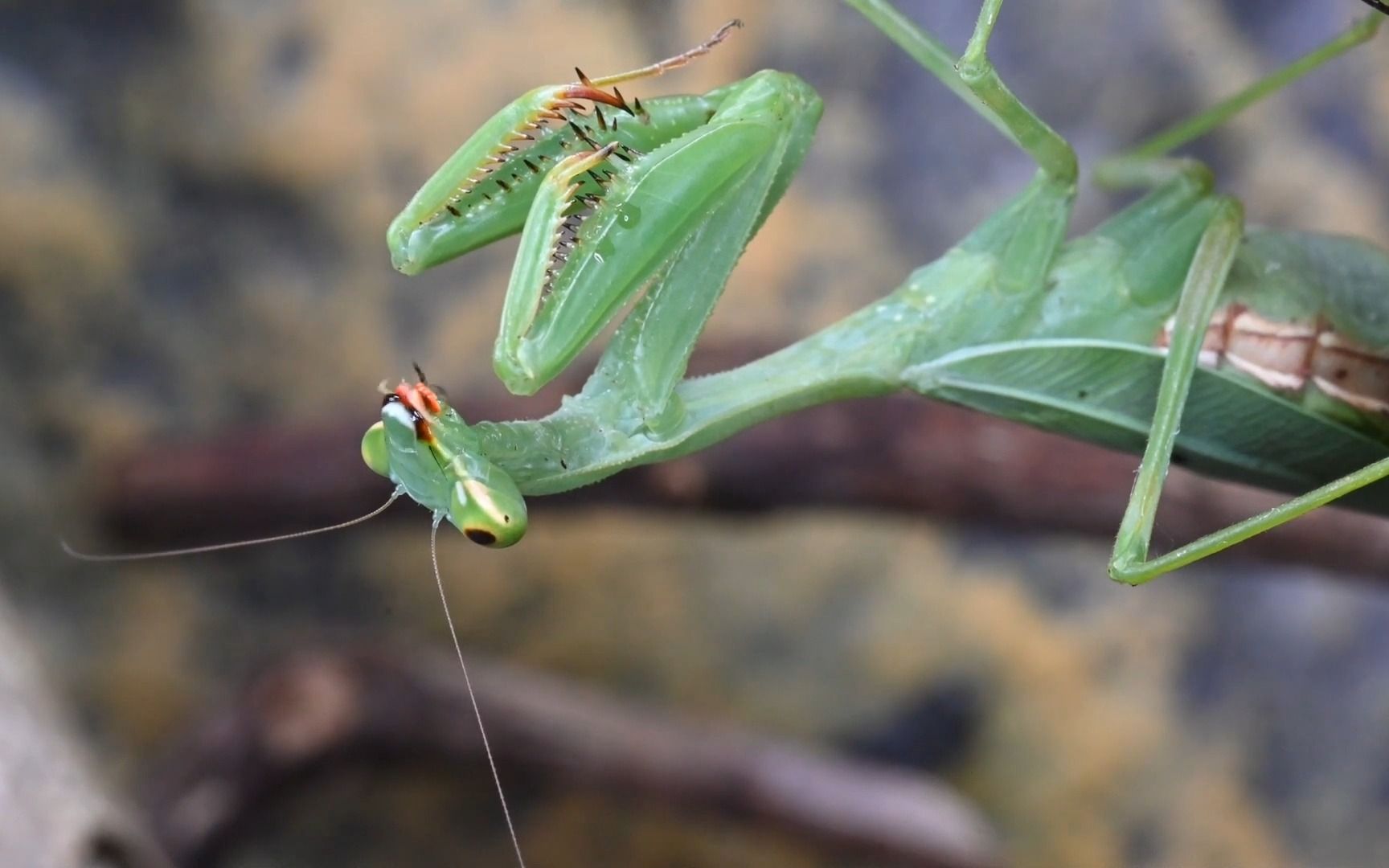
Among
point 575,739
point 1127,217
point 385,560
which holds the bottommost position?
point 575,739

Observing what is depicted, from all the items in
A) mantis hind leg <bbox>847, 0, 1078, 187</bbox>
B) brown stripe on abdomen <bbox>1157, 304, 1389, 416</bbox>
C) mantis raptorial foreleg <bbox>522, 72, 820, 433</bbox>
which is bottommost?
mantis raptorial foreleg <bbox>522, 72, 820, 433</bbox>

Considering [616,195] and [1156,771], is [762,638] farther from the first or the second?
[616,195]

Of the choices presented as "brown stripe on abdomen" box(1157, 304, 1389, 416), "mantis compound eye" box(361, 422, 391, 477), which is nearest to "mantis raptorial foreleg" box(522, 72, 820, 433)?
"mantis compound eye" box(361, 422, 391, 477)

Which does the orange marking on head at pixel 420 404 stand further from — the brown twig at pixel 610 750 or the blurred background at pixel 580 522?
the brown twig at pixel 610 750

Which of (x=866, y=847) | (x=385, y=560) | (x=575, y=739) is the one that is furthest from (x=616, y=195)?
(x=385, y=560)

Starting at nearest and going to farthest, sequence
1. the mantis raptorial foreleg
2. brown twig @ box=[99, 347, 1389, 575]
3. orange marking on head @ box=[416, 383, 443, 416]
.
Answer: the mantis raptorial foreleg → orange marking on head @ box=[416, 383, 443, 416] → brown twig @ box=[99, 347, 1389, 575]

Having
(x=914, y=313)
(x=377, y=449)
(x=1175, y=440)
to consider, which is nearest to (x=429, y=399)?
(x=377, y=449)

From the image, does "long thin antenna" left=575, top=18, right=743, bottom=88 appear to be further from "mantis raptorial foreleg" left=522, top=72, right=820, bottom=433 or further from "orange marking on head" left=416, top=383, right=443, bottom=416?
"orange marking on head" left=416, top=383, right=443, bottom=416
